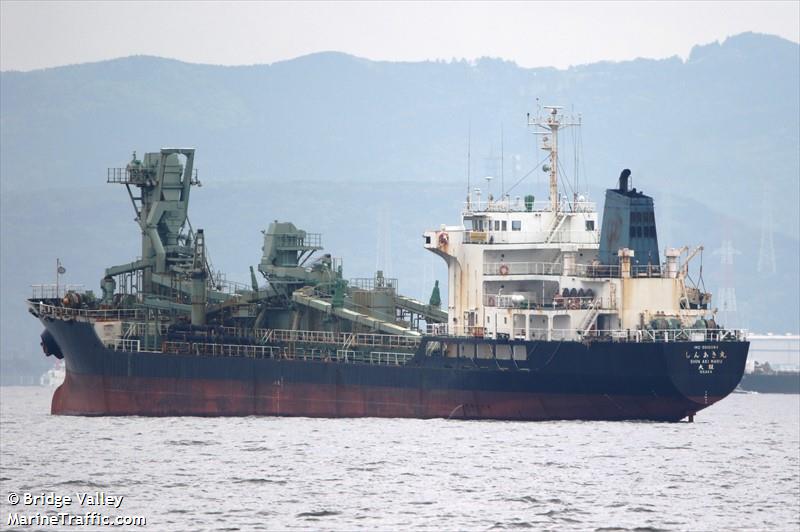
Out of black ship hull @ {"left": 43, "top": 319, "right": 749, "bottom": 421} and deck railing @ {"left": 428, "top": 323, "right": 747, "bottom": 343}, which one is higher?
deck railing @ {"left": 428, "top": 323, "right": 747, "bottom": 343}

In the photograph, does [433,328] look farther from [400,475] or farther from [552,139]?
[400,475]

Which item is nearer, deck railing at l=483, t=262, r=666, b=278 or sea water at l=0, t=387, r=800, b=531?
sea water at l=0, t=387, r=800, b=531

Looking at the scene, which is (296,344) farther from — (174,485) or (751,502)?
(751,502)

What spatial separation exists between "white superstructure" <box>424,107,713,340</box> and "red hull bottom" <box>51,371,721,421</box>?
2575mm

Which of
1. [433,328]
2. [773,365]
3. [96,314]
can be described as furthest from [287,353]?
[773,365]

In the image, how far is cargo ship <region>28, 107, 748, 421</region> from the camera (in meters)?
70.9

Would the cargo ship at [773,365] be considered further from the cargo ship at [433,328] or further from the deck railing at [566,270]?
the deck railing at [566,270]

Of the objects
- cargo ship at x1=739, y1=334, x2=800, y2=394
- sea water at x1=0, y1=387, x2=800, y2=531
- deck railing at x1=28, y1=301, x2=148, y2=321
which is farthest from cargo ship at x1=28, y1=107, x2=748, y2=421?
cargo ship at x1=739, y1=334, x2=800, y2=394

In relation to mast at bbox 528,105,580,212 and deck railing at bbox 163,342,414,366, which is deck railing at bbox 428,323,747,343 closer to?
deck railing at bbox 163,342,414,366

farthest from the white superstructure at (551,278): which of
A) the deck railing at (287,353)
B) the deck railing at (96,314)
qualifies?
the deck railing at (96,314)

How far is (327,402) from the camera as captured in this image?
7681 cm

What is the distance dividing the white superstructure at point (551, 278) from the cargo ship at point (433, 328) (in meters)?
0.07

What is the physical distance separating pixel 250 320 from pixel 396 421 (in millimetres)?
11102

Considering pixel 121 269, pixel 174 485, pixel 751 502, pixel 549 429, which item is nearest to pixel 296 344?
pixel 121 269
